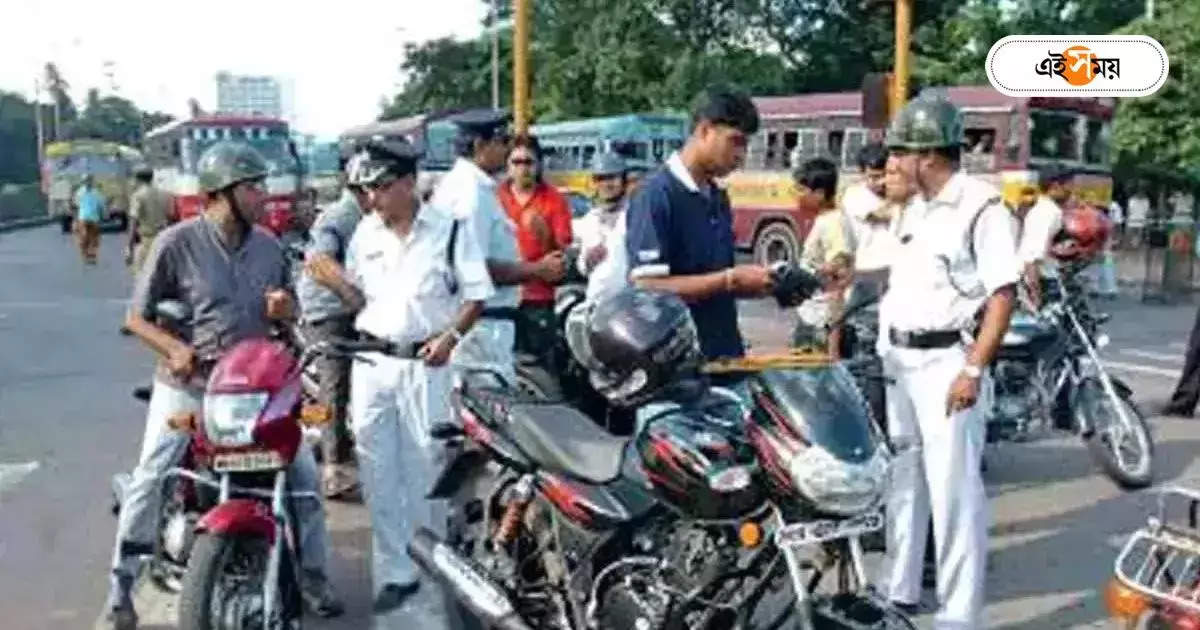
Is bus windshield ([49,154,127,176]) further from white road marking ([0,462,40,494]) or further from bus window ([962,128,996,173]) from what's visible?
white road marking ([0,462,40,494])

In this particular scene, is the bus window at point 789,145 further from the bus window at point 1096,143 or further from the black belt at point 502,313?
the black belt at point 502,313

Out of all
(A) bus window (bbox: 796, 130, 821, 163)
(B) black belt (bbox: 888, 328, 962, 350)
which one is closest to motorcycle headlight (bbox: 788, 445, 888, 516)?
(B) black belt (bbox: 888, 328, 962, 350)

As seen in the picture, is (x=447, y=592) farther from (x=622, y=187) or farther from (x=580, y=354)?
(x=622, y=187)

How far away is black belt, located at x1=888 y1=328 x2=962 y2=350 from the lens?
544 cm

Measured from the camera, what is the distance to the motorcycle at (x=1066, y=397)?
841cm

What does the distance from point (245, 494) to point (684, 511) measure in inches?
65.2

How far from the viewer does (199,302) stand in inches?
218

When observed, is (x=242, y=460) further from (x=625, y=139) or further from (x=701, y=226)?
(x=625, y=139)

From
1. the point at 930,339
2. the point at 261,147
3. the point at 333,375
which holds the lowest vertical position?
the point at 333,375

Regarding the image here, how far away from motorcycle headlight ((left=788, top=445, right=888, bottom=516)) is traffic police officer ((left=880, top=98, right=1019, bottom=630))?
55.6 inches

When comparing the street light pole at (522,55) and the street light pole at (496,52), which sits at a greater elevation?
the street light pole at (496,52)

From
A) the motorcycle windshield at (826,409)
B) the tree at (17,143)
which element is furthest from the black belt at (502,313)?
the tree at (17,143)

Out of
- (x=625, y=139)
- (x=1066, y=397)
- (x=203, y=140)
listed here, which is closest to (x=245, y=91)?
(x=203, y=140)

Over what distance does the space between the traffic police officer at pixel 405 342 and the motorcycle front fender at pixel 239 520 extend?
2.80 feet
